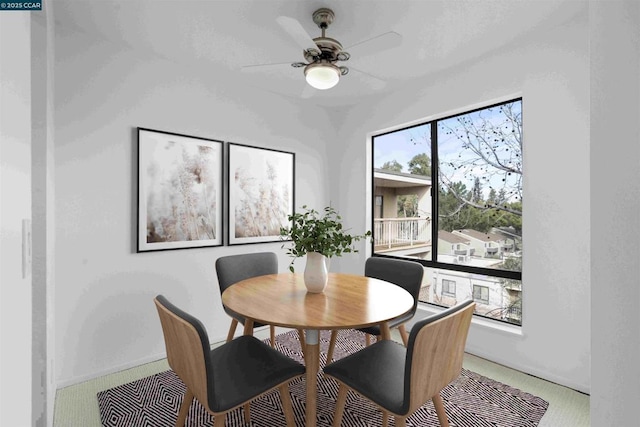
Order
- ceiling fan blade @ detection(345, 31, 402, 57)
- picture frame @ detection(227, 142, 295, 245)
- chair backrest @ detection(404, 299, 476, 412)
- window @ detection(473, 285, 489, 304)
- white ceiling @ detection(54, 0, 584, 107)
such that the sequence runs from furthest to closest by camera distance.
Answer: picture frame @ detection(227, 142, 295, 245)
window @ detection(473, 285, 489, 304)
white ceiling @ detection(54, 0, 584, 107)
ceiling fan blade @ detection(345, 31, 402, 57)
chair backrest @ detection(404, 299, 476, 412)

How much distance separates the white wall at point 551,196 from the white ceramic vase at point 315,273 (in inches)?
65.0

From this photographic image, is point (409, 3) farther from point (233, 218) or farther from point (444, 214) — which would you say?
point (233, 218)

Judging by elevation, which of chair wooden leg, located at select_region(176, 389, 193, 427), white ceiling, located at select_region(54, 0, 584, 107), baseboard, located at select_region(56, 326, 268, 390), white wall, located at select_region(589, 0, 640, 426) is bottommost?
baseboard, located at select_region(56, 326, 268, 390)

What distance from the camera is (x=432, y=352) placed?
1347 mm

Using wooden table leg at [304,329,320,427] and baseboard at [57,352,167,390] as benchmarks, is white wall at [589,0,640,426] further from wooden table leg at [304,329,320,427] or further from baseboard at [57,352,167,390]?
baseboard at [57,352,167,390]

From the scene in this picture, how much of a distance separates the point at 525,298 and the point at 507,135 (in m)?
1.36

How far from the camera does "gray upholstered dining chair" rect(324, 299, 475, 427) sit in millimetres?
1308

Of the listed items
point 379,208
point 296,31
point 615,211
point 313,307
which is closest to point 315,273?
point 313,307

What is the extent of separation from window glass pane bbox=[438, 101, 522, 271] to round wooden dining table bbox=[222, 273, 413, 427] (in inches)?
48.9

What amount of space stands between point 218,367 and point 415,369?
0.95 meters

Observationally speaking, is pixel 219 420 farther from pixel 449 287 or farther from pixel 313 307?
pixel 449 287

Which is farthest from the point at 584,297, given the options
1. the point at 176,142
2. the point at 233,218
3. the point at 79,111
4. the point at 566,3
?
the point at 79,111

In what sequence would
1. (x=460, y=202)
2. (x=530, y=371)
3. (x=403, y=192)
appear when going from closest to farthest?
(x=530, y=371)
(x=460, y=202)
(x=403, y=192)

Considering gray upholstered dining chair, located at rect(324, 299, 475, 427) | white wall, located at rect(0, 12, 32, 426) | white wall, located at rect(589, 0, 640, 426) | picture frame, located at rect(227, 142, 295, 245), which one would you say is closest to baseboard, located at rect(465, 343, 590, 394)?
gray upholstered dining chair, located at rect(324, 299, 475, 427)
